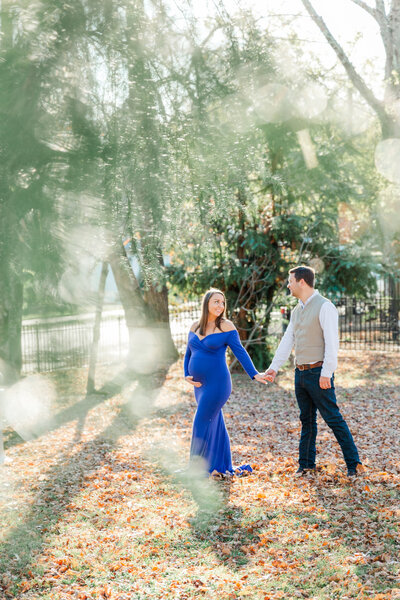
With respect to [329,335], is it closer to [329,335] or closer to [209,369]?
[329,335]

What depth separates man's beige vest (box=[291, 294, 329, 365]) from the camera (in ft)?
19.4

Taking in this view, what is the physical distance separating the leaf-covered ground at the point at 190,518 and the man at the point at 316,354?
23.1 inches

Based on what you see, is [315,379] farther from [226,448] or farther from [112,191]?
[112,191]

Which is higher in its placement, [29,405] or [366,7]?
[366,7]

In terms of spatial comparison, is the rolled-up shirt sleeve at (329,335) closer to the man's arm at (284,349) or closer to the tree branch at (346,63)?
the man's arm at (284,349)

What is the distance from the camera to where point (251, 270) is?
13.7 metres

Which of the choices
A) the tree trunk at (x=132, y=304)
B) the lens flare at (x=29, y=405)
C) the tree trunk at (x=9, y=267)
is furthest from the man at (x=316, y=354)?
the tree trunk at (x=132, y=304)

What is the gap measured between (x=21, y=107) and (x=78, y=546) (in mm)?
3288

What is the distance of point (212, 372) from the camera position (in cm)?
634

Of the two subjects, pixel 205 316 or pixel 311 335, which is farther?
pixel 205 316

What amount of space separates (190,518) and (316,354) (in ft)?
6.27

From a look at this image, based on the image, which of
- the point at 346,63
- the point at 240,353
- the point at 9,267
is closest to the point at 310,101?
the point at 346,63

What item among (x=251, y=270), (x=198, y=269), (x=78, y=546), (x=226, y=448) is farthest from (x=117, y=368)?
(x=78, y=546)

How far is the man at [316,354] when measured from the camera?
230 inches
